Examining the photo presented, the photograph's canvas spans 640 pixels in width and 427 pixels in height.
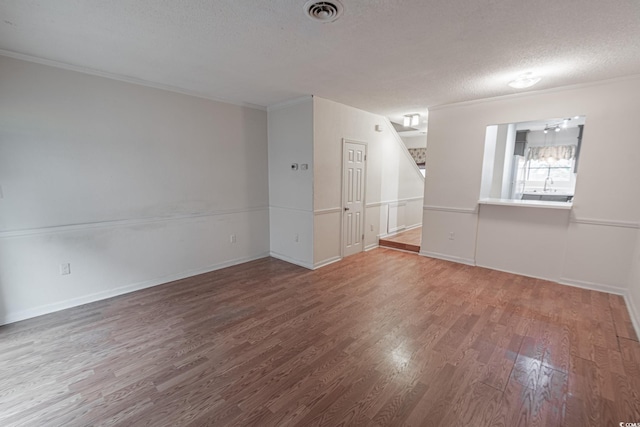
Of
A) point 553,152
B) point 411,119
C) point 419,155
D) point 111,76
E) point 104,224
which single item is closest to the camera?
point 111,76

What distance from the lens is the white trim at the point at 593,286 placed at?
3295 millimetres

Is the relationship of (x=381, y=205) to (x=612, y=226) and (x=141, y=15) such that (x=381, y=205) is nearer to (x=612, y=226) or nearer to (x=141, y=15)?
(x=612, y=226)

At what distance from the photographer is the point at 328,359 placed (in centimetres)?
217

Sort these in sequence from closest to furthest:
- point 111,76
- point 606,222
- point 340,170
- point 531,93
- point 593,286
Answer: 1. point 111,76
2. point 606,222
3. point 593,286
4. point 531,93
5. point 340,170

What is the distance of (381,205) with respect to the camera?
5484 millimetres

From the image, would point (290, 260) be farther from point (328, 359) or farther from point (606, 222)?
point (606, 222)


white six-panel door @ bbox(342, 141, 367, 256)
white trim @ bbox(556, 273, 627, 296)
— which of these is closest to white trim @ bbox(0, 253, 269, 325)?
white six-panel door @ bbox(342, 141, 367, 256)

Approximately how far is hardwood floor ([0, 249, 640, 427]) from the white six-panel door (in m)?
1.44

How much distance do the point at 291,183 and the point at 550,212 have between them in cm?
368

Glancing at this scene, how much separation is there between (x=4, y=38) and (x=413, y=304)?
454cm

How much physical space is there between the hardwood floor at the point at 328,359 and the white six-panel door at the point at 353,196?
1438 mm

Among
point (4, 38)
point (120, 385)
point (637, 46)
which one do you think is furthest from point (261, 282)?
point (637, 46)

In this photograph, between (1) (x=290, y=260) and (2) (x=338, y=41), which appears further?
(1) (x=290, y=260)

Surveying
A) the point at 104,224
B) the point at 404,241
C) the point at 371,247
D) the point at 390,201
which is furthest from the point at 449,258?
the point at 104,224
